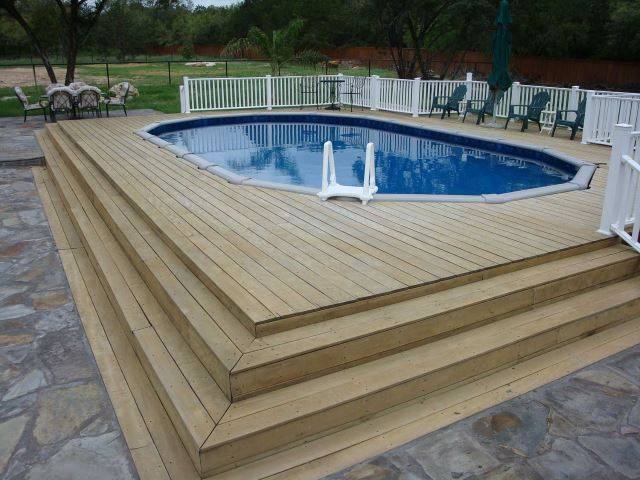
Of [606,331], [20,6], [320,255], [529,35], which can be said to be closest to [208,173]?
[320,255]

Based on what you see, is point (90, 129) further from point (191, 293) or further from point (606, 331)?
point (606, 331)

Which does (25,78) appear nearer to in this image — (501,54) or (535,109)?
(501,54)

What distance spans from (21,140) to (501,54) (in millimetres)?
8440

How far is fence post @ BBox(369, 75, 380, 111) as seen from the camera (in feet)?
42.0

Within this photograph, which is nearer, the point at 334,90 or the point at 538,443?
the point at 538,443

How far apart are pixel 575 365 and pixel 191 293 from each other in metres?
2.14

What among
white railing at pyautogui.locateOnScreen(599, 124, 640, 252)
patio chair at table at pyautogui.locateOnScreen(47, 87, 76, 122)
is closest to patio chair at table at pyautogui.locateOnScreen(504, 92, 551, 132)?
white railing at pyautogui.locateOnScreen(599, 124, 640, 252)

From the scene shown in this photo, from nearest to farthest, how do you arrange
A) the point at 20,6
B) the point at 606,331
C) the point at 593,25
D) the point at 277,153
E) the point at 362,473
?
the point at 362,473
the point at 606,331
the point at 277,153
the point at 20,6
the point at 593,25

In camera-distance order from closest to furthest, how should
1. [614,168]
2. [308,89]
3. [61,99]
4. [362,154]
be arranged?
1. [614,168]
2. [362,154]
3. [61,99]
4. [308,89]

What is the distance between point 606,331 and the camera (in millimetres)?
3486

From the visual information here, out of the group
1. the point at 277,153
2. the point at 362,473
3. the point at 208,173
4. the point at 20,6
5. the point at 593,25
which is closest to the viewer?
the point at 362,473

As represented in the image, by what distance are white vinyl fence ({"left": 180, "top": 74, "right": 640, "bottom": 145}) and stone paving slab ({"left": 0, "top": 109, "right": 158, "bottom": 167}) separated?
1613 mm

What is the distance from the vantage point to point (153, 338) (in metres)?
3.08

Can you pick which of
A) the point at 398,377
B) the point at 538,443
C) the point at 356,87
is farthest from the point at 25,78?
the point at 538,443
